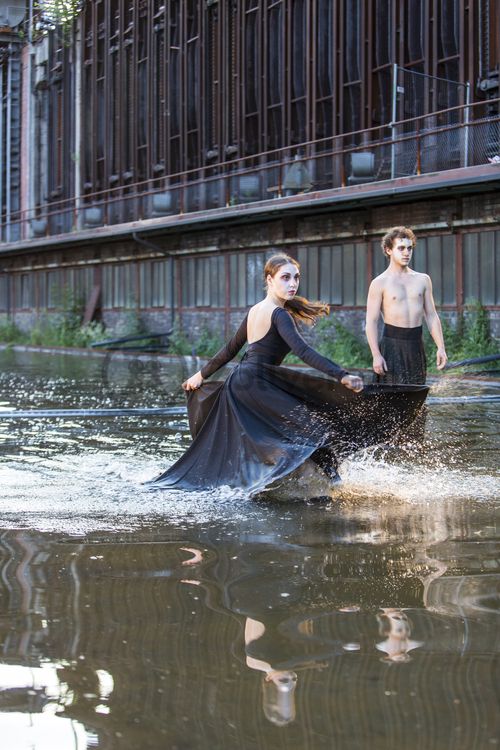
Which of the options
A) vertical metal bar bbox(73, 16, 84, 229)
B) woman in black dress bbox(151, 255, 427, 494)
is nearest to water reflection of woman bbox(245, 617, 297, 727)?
woman in black dress bbox(151, 255, 427, 494)

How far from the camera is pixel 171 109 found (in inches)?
1388

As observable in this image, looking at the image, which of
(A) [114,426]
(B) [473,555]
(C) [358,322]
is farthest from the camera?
(C) [358,322]

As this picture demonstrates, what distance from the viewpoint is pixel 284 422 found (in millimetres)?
7117

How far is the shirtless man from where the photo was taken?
8.41m

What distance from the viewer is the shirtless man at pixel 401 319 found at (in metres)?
8.41

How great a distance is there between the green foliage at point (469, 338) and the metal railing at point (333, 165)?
290 cm

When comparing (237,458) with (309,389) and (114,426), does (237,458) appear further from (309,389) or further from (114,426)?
(114,426)

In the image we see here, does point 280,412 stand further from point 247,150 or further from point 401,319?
point 247,150

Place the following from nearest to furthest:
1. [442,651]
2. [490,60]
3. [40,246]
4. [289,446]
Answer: [442,651]
[289,446]
[490,60]
[40,246]

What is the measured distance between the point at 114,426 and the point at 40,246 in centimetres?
2808

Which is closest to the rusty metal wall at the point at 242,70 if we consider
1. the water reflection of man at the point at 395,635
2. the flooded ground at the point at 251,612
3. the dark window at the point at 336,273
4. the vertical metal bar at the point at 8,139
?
the dark window at the point at 336,273

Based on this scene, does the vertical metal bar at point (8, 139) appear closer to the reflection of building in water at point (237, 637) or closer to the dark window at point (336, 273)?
the dark window at point (336, 273)

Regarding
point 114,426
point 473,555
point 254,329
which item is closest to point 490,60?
point 114,426

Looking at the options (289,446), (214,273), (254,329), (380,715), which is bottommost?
(380,715)
